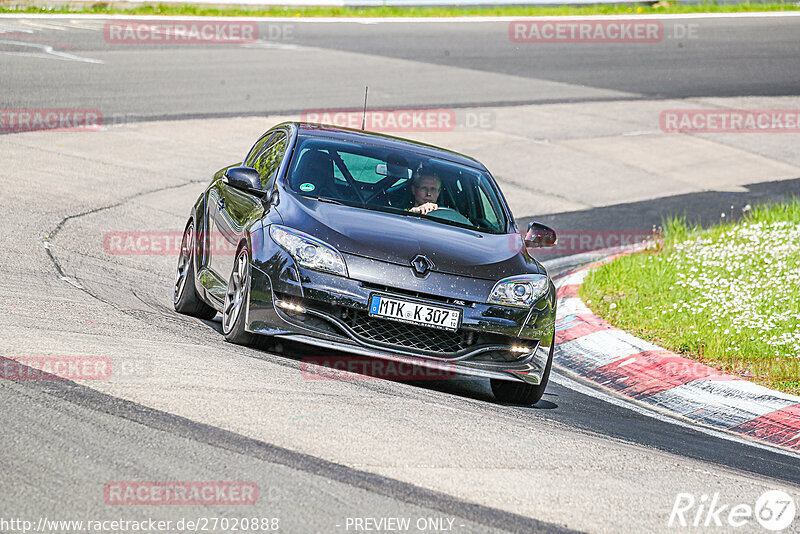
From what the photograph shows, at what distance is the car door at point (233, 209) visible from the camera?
298 inches

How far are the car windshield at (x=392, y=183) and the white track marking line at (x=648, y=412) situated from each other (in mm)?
1249

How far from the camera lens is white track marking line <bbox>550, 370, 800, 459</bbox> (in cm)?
704

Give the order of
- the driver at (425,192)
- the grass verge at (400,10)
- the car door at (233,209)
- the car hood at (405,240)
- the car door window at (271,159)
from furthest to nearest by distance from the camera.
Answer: the grass verge at (400,10)
the car door window at (271,159)
the driver at (425,192)
the car door at (233,209)
the car hood at (405,240)

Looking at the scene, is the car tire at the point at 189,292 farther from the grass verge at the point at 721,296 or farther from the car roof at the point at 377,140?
the grass verge at the point at 721,296

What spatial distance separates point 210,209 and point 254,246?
4.89 feet

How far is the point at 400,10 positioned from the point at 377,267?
24.6m

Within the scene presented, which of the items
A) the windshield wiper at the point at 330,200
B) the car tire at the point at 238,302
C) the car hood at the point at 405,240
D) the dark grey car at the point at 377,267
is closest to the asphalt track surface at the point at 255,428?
the car tire at the point at 238,302

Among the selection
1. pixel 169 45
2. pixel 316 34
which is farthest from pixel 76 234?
pixel 316 34

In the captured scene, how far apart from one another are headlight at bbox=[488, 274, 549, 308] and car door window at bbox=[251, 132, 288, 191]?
1832mm

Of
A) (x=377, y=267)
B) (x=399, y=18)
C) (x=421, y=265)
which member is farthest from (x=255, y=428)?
(x=399, y=18)

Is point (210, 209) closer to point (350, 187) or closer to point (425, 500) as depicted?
point (350, 187)

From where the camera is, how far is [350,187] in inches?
305

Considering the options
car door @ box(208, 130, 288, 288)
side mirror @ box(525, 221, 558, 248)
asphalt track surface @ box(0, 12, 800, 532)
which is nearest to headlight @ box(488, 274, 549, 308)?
asphalt track surface @ box(0, 12, 800, 532)

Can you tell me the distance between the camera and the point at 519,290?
7.05 meters
